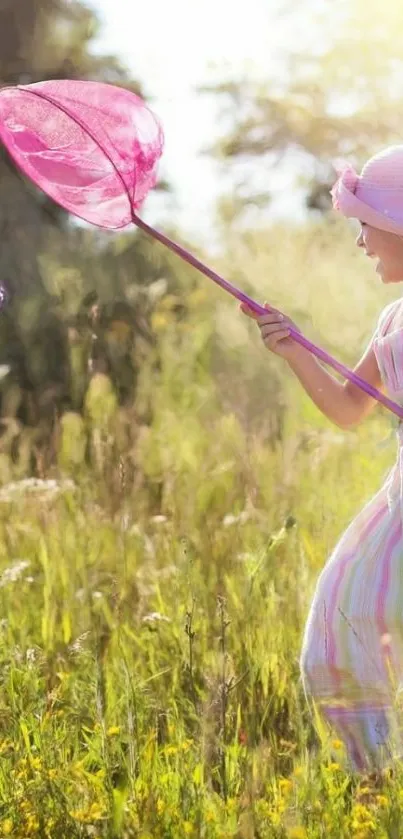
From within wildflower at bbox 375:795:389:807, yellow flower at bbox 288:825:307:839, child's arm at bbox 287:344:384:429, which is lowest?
wildflower at bbox 375:795:389:807

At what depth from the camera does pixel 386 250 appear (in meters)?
2.07

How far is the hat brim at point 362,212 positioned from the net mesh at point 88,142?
0.35m

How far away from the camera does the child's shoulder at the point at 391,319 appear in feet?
6.89

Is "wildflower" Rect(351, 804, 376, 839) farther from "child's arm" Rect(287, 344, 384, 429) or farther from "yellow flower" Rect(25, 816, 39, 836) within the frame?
"child's arm" Rect(287, 344, 384, 429)

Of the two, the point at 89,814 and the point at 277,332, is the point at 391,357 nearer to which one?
the point at 277,332

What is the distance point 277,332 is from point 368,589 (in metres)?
0.47

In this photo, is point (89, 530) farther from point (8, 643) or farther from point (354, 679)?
point (354, 679)

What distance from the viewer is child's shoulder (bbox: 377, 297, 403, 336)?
2.10 m

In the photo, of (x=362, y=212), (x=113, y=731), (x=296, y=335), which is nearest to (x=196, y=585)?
(x=113, y=731)

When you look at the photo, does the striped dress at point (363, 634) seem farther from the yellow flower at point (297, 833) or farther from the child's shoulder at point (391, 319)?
the yellow flower at point (297, 833)

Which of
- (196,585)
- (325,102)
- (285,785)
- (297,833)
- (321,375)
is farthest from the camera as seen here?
(325,102)

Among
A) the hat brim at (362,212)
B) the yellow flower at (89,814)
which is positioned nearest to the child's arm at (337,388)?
the hat brim at (362,212)

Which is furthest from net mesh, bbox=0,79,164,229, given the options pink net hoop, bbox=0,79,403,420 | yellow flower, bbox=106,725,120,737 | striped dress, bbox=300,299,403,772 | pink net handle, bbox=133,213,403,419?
yellow flower, bbox=106,725,120,737

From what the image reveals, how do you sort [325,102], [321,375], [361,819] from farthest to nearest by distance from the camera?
[325,102] < [321,375] < [361,819]
